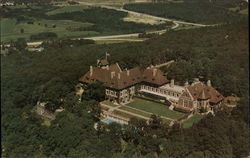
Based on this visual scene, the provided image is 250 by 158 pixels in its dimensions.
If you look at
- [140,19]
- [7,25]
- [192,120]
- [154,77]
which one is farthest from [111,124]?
[140,19]

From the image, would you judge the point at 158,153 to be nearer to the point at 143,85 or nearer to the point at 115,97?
the point at 115,97

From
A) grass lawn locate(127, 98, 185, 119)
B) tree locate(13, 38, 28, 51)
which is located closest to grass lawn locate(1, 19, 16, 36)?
tree locate(13, 38, 28, 51)

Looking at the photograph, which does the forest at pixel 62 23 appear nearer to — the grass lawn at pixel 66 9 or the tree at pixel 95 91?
the grass lawn at pixel 66 9

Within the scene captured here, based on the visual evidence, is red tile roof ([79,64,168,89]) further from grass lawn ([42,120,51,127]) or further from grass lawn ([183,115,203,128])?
grass lawn ([42,120,51,127])

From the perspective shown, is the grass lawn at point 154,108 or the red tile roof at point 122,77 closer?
the grass lawn at point 154,108

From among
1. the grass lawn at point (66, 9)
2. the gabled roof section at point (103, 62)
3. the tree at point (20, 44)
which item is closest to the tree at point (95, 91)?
the gabled roof section at point (103, 62)

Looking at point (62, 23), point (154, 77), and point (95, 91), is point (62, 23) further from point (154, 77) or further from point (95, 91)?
point (95, 91)
